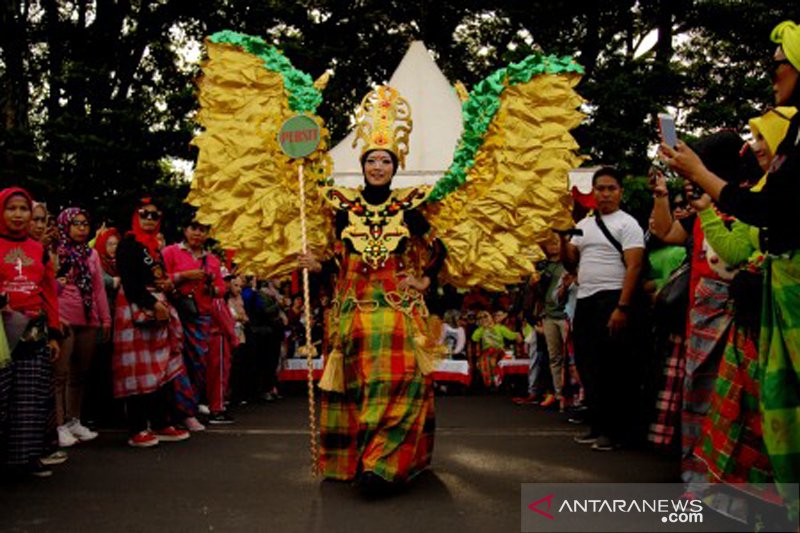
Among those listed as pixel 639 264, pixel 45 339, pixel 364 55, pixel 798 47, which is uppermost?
pixel 364 55

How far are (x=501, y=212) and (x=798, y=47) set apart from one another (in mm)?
2368

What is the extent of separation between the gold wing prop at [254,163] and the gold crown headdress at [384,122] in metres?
0.28

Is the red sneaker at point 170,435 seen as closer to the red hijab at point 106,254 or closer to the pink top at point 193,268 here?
the pink top at point 193,268

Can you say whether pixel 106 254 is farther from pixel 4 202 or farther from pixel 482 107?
pixel 482 107

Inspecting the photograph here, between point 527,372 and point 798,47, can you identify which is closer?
point 798,47

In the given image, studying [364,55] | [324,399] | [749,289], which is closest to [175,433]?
[324,399]

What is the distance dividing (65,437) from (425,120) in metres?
8.06

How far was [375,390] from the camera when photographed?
484cm

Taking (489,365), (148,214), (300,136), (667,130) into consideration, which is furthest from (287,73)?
(489,365)

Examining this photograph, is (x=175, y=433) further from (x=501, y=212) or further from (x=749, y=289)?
(x=749, y=289)

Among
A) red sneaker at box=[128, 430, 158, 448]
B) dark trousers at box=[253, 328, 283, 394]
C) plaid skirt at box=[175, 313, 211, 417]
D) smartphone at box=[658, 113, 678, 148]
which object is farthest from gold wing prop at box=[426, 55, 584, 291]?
dark trousers at box=[253, 328, 283, 394]

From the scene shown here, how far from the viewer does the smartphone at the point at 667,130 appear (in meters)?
3.40

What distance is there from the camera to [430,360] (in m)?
5.06

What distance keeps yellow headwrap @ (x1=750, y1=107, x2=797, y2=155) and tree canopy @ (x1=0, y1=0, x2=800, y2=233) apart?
8.07 metres
